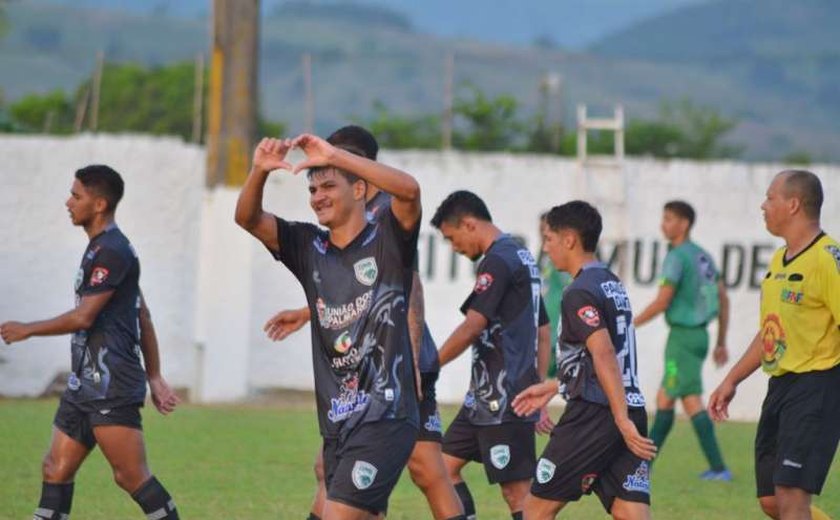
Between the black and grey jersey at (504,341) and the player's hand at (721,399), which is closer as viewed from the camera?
the player's hand at (721,399)

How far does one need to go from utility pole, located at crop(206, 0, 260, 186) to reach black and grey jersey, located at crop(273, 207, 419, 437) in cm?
1238

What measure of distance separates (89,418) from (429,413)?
5.99 ft

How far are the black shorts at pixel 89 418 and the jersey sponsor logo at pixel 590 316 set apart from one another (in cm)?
256

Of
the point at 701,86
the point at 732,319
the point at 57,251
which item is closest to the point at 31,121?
the point at 57,251

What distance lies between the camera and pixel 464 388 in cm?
1958

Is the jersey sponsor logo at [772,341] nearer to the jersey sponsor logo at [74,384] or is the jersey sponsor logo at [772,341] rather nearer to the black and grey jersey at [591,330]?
the black and grey jersey at [591,330]

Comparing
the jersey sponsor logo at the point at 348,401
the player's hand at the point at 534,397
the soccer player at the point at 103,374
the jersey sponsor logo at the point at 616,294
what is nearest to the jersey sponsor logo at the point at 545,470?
the player's hand at the point at 534,397

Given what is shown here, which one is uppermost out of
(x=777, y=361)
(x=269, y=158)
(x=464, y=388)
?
(x=269, y=158)

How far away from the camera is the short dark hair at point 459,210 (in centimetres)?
998

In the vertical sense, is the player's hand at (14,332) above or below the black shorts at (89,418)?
above

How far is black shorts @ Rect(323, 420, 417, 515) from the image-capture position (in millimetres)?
7410

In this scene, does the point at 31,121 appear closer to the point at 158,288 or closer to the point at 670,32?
the point at 158,288

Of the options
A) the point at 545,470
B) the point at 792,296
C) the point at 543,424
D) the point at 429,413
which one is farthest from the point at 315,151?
the point at 543,424

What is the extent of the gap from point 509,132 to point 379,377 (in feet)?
70.9
